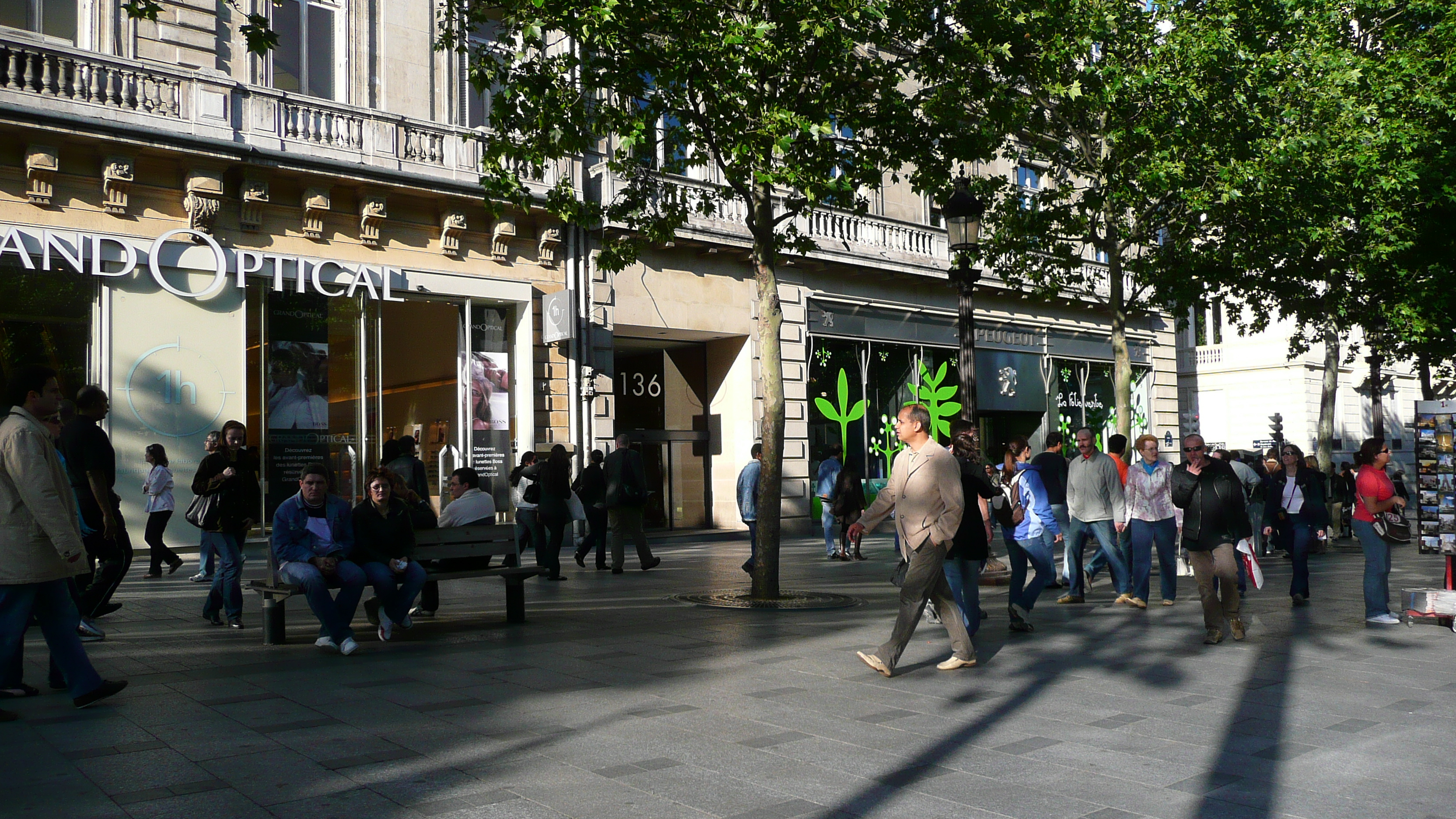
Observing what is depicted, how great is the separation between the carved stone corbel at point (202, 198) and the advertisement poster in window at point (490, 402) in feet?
13.8

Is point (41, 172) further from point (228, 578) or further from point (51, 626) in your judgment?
point (51, 626)

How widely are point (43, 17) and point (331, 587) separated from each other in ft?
35.1

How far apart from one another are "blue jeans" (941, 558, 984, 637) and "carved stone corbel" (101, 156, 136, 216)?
11.8 meters

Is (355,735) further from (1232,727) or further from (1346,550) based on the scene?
(1346,550)

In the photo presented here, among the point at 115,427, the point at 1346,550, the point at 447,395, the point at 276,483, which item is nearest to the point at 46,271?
the point at 115,427

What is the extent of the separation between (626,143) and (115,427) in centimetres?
855

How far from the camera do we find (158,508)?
1405 cm

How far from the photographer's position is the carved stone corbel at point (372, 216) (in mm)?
16938

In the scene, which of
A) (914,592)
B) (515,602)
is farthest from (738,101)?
(914,592)

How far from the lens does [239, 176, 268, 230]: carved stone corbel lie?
51.9 feet

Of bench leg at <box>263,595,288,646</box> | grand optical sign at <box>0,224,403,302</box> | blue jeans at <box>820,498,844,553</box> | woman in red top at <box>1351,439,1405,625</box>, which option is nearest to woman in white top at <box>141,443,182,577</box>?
grand optical sign at <box>0,224,403,302</box>

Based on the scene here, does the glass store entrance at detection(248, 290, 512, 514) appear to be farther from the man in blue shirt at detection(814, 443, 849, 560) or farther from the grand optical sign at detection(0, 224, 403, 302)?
the man in blue shirt at detection(814, 443, 849, 560)

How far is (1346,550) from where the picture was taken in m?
18.9

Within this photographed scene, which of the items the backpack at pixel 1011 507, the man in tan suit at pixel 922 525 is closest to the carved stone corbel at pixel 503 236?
the backpack at pixel 1011 507
